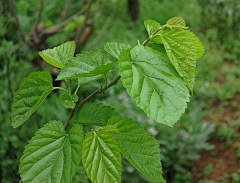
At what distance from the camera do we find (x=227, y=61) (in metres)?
5.16

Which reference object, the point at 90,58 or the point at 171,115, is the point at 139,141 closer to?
the point at 171,115

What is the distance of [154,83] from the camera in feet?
2.07

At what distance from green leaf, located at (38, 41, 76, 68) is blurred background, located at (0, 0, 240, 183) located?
3.99ft

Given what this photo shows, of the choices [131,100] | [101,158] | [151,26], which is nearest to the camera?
[101,158]

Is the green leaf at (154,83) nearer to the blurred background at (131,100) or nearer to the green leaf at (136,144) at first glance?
the green leaf at (136,144)

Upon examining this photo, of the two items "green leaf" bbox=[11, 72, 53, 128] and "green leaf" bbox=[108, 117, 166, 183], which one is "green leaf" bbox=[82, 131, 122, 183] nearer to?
"green leaf" bbox=[108, 117, 166, 183]

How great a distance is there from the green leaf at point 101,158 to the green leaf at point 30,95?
0.60ft

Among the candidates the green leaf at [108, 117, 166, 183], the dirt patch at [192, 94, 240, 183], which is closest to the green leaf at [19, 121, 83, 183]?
the green leaf at [108, 117, 166, 183]

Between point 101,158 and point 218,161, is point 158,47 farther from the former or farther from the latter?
point 218,161

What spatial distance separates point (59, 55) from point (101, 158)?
1.18 ft

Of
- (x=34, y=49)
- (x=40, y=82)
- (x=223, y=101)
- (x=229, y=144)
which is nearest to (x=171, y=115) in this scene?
(x=40, y=82)

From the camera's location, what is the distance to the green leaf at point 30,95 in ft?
2.10

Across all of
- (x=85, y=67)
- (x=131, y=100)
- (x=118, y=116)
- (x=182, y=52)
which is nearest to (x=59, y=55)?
(x=85, y=67)

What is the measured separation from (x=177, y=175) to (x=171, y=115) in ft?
7.87
